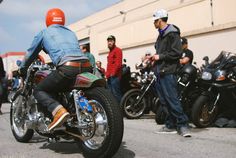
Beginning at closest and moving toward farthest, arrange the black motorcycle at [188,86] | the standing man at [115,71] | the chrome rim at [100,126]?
the chrome rim at [100,126] < the black motorcycle at [188,86] < the standing man at [115,71]

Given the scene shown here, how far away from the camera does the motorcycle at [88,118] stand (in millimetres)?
3660

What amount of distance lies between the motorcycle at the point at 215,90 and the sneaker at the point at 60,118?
9.03 feet

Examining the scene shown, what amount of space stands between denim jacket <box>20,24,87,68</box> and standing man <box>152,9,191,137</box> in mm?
1626

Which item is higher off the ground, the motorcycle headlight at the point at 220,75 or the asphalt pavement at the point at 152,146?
the motorcycle headlight at the point at 220,75

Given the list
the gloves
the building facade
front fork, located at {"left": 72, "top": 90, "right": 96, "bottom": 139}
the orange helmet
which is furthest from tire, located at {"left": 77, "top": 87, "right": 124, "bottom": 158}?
the building facade

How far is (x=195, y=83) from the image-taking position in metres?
6.64

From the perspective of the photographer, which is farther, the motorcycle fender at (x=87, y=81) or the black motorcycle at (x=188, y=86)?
the black motorcycle at (x=188, y=86)

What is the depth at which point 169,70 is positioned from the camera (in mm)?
5613

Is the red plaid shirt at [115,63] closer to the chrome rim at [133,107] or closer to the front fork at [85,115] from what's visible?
the chrome rim at [133,107]

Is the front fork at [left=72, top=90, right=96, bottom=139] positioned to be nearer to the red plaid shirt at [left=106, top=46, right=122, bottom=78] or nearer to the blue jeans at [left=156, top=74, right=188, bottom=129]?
the blue jeans at [left=156, top=74, right=188, bottom=129]

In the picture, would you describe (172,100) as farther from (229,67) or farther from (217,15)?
(217,15)

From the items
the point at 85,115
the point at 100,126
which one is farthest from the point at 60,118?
the point at 100,126

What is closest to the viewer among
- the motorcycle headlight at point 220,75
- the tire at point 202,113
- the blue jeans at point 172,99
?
the blue jeans at point 172,99

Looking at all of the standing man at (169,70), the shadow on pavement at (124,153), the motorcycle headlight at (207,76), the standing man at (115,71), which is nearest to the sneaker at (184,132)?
the standing man at (169,70)
